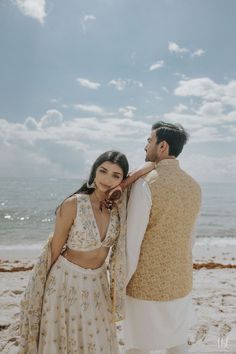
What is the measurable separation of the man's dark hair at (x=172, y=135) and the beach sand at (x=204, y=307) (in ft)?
7.10

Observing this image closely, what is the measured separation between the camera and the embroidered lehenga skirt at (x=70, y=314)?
2.56 metres

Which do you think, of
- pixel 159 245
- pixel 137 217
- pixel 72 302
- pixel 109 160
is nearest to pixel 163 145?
pixel 109 160

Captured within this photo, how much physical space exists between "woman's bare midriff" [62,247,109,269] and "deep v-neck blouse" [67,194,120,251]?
4cm

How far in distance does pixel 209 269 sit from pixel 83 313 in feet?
21.5

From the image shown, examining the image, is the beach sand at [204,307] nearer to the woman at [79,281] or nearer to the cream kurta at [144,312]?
the cream kurta at [144,312]

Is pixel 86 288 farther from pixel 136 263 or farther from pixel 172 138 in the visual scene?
pixel 172 138

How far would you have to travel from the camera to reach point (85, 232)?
2553 millimetres

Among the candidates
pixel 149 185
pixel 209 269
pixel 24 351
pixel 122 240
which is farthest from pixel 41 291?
pixel 209 269

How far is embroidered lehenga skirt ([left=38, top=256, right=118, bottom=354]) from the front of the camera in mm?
2562

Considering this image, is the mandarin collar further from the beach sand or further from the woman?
the beach sand

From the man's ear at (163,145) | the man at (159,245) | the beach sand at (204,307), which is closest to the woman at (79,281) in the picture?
the man at (159,245)

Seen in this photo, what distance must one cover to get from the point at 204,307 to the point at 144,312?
9.51 ft

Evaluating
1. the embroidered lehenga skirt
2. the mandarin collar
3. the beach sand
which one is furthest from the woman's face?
the beach sand

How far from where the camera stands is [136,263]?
2.69 m
